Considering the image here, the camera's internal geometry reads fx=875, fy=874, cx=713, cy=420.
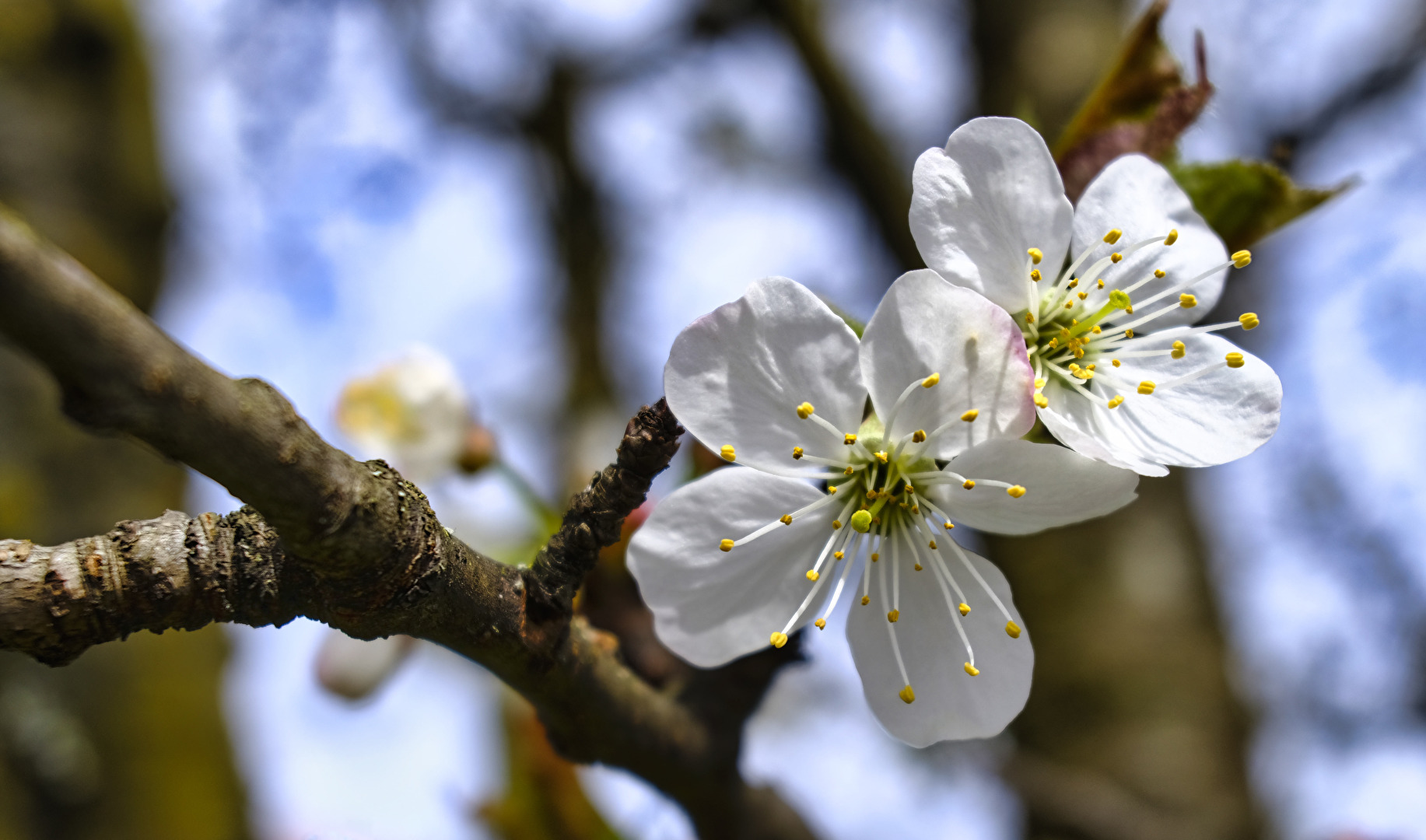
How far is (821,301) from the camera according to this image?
53 cm

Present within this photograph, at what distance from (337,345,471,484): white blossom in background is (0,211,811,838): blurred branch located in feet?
1.76

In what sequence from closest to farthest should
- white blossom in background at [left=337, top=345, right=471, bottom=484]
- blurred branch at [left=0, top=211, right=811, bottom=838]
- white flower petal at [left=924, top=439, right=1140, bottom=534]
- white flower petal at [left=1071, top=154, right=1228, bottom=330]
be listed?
blurred branch at [left=0, top=211, right=811, bottom=838]
white flower petal at [left=924, top=439, right=1140, bottom=534]
white flower petal at [left=1071, top=154, right=1228, bottom=330]
white blossom in background at [left=337, top=345, right=471, bottom=484]

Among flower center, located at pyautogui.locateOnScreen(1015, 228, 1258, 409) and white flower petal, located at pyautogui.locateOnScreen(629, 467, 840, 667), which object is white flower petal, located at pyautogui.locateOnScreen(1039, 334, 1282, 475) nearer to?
flower center, located at pyautogui.locateOnScreen(1015, 228, 1258, 409)

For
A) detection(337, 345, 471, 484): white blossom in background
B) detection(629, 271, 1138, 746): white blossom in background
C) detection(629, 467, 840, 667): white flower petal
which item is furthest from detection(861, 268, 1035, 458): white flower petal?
detection(337, 345, 471, 484): white blossom in background

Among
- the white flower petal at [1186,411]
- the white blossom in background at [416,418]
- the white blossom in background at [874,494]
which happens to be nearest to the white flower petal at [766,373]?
the white blossom in background at [874,494]

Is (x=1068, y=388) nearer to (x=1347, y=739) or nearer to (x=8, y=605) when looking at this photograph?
(x=8, y=605)

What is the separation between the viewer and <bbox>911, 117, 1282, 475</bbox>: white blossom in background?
1.81 feet

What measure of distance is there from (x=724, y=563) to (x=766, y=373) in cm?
13

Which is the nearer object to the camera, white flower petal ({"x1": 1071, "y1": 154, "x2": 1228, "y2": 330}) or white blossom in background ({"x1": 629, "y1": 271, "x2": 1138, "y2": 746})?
white blossom in background ({"x1": 629, "y1": 271, "x2": 1138, "y2": 746})

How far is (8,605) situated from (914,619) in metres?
0.49

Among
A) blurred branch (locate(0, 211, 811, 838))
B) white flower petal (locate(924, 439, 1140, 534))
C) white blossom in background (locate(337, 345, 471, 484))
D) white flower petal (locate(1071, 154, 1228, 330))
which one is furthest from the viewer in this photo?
white blossom in background (locate(337, 345, 471, 484))

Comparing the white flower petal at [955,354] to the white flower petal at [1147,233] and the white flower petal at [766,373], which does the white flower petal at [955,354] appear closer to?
the white flower petal at [766,373]

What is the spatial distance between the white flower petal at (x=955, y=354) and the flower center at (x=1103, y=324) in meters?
0.06

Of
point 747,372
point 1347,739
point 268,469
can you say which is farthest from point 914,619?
point 1347,739
